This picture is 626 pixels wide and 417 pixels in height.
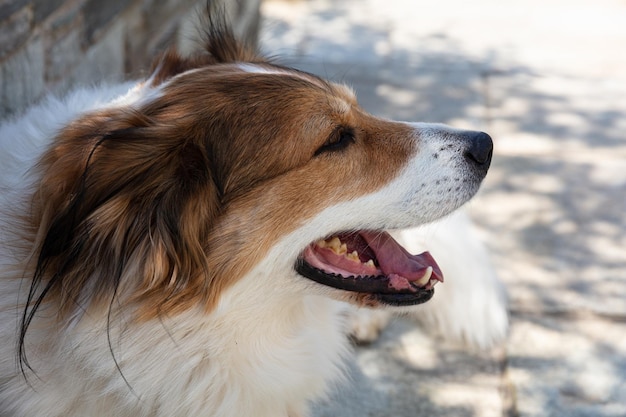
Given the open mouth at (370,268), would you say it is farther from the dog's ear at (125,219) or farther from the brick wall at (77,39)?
the brick wall at (77,39)

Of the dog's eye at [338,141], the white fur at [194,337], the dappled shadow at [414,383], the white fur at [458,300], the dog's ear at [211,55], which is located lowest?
the dappled shadow at [414,383]

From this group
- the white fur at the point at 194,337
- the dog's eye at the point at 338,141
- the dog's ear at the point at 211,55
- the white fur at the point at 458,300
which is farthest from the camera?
the white fur at the point at 458,300

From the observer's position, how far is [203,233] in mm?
2328

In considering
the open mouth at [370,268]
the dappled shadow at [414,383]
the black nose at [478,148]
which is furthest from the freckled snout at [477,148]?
the dappled shadow at [414,383]

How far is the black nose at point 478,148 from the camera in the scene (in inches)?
105

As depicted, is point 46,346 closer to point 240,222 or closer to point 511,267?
point 240,222

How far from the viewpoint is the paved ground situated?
11.0ft

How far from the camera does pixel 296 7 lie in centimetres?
714

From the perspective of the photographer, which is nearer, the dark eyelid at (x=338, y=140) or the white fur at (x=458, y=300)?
the dark eyelid at (x=338, y=140)

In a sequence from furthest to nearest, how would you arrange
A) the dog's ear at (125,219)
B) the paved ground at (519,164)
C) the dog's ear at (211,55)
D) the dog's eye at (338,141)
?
the paved ground at (519,164), the dog's ear at (211,55), the dog's eye at (338,141), the dog's ear at (125,219)

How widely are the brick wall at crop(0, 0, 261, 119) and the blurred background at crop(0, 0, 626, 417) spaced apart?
0.03 ft

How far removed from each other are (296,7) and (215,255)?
203 inches

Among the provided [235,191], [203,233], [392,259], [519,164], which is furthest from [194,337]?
[519,164]

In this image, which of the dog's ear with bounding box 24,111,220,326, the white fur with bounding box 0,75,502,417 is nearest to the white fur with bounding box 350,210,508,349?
the white fur with bounding box 0,75,502,417
